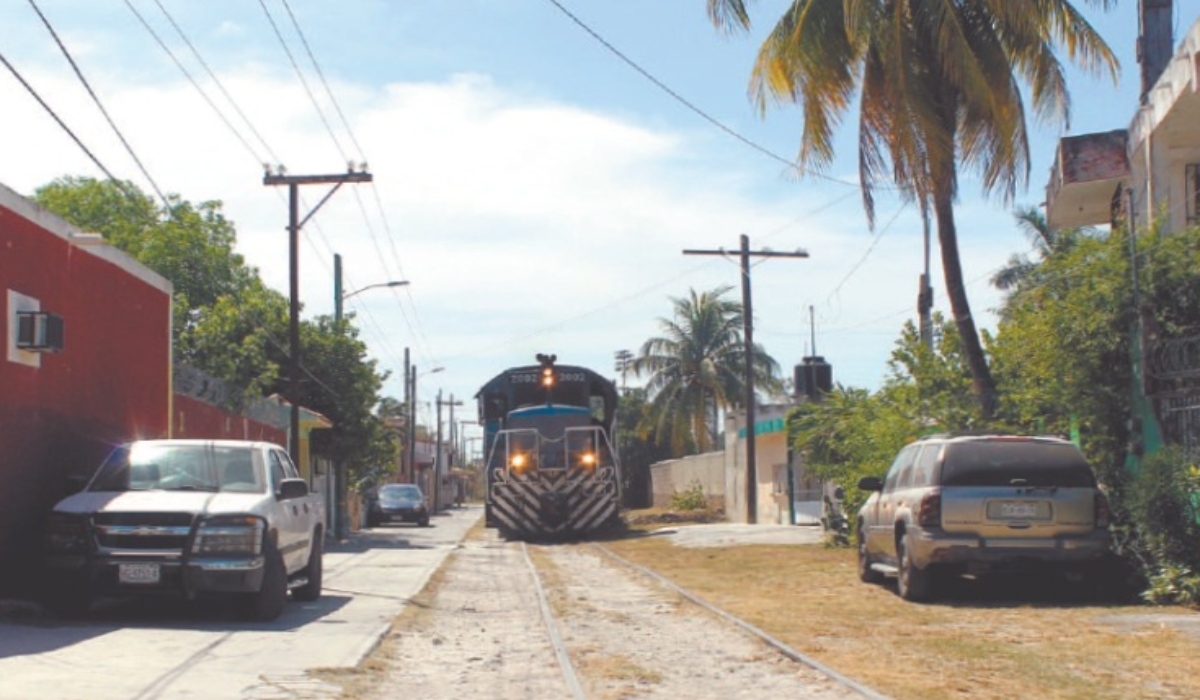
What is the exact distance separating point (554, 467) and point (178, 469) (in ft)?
55.2

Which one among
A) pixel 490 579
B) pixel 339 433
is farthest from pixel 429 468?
pixel 490 579

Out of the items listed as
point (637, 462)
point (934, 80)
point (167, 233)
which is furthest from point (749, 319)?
point (637, 462)

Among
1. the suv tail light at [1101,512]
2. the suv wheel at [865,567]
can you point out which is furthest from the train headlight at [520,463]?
the suv tail light at [1101,512]

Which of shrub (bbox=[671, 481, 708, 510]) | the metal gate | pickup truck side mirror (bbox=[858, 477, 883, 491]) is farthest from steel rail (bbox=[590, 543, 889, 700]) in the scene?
shrub (bbox=[671, 481, 708, 510])

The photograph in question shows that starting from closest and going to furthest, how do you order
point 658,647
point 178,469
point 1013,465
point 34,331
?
point 658,647 → point 178,469 → point 34,331 → point 1013,465

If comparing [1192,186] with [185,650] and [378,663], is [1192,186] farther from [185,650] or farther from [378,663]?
[185,650]

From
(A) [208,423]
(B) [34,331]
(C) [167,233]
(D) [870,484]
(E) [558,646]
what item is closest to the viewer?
(E) [558,646]

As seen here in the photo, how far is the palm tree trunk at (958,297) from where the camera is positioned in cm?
2058

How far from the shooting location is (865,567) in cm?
1756

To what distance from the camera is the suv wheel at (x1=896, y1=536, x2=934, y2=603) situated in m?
14.7

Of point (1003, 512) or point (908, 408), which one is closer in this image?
point (1003, 512)

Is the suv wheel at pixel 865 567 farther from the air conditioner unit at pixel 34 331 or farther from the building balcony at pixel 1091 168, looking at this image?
the air conditioner unit at pixel 34 331

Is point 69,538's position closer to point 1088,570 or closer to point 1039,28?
point 1088,570

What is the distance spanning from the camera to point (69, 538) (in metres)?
12.5
